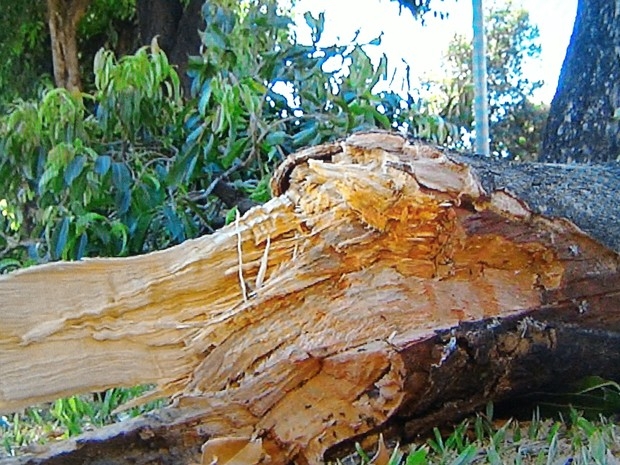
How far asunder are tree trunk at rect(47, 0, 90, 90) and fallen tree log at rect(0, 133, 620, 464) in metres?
2.35

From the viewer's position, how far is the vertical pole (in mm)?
1688

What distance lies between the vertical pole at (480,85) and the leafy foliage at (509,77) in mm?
4305

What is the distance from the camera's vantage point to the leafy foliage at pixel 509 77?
20.9ft

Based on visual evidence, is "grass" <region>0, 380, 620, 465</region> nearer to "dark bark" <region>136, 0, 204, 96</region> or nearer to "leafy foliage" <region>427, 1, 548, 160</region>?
"dark bark" <region>136, 0, 204, 96</region>

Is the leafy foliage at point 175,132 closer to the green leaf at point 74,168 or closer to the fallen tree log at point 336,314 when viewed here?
the green leaf at point 74,168

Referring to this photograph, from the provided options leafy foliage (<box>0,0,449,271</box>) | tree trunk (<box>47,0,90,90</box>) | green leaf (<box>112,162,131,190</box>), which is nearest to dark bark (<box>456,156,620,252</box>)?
leafy foliage (<box>0,0,449,271</box>)

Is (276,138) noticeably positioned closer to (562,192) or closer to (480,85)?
(480,85)

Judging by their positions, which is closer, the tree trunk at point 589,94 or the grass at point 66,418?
the grass at point 66,418

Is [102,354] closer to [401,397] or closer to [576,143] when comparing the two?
[401,397]

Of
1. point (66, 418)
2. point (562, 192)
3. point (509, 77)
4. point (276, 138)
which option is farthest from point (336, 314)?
point (509, 77)

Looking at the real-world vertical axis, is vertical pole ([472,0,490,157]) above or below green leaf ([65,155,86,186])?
above

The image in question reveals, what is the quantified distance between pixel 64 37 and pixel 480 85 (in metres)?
2.14

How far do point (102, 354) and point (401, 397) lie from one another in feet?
1.38

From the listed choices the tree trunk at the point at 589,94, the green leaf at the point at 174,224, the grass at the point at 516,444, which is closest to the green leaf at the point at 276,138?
the green leaf at the point at 174,224
